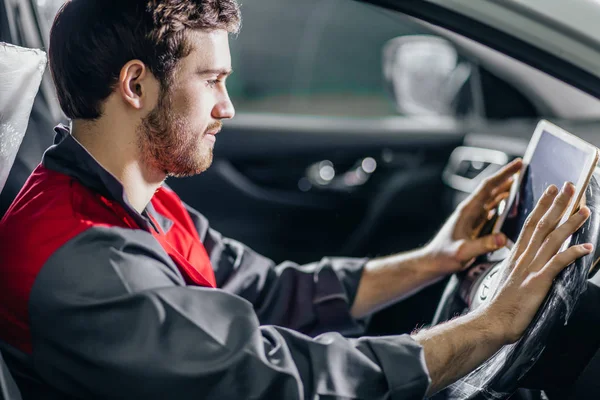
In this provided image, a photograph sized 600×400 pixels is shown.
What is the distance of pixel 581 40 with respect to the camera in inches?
51.4

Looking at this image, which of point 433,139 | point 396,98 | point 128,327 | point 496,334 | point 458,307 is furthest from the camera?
point 396,98

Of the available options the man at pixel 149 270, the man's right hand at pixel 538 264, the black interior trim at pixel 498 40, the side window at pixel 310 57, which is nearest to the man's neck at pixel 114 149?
the man at pixel 149 270

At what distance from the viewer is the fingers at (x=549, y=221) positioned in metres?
1.26

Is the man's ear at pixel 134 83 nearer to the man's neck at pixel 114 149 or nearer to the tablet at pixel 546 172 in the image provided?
the man's neck at pixel 114 149

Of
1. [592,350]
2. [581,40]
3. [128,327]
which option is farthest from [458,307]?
[128,327]

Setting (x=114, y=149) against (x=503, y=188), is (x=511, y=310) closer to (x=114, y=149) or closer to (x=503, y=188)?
(x=503, y=188)

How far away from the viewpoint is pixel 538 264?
1.26 meters

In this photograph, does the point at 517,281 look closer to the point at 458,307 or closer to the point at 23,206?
the point at 458,307

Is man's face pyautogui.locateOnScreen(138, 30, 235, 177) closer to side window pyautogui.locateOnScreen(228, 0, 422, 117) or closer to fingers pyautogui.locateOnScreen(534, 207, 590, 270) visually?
fingers pyautogui.locateOnScreen(534, 207, 590, 270)

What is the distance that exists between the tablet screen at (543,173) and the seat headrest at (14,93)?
947 millimetres

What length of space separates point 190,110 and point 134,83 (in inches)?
4.2

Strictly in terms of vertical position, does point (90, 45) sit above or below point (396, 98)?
above

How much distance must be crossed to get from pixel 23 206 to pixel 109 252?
22 centimetres

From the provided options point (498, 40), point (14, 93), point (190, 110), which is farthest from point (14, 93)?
point (498, 40)
